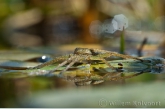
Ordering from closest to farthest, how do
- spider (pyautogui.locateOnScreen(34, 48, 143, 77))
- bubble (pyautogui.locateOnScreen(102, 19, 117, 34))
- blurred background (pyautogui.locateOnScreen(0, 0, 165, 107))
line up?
spider (pyautogui.locateOnScreen(34, 48, 143, 77)) < blurred background (pyautogui.locateOnScreen(0, 0, 165, 107)) < bubble (pyautogui.locateOnScreen(102, 19, 117, 34))

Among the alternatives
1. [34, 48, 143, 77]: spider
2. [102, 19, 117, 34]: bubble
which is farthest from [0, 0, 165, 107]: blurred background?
[34, 48, 143, 77]: spider

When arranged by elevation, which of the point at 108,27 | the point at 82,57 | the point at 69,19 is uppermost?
the point at 69,19

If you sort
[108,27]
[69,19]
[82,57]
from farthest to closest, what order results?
[69,19]
[108,27]
[82,57]

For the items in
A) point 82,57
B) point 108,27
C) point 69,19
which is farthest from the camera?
point 69,19

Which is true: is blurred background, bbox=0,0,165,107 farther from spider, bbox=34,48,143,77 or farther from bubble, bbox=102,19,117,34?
spider, bbox=34,48,143,77

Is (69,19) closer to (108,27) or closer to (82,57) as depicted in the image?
(108,27)

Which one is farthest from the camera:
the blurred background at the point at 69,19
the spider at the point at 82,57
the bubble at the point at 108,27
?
the bubble at the point at 108,27

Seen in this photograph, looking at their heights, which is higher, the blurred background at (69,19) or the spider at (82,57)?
the blurred background at (69,19)

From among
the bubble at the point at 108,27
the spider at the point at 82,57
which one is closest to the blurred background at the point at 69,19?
the bubble at the point at 108,27

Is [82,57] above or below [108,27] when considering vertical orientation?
below

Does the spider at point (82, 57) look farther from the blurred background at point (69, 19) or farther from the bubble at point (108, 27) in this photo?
the bubble at point (108, 27)

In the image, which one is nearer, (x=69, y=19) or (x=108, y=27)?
(x=108, y=27)

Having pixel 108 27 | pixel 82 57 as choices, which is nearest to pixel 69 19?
pixel 108 27
